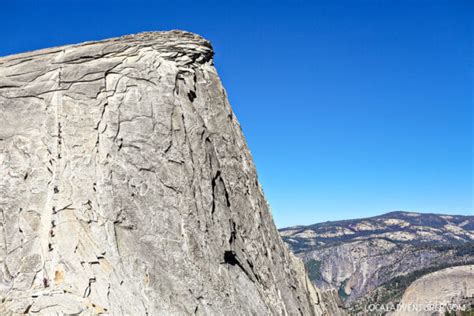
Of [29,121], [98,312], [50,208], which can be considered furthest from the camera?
[29,121]

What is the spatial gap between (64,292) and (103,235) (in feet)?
7.03

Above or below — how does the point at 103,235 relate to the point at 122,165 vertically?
below

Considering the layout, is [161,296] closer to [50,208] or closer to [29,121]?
[50,208]

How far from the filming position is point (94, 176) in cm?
1655

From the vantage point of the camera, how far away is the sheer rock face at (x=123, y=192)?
15203mm

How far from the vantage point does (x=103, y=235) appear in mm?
15633

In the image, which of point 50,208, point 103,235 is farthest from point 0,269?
point 103,235

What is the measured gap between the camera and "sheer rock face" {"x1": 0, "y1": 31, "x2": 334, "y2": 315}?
15.2 meters

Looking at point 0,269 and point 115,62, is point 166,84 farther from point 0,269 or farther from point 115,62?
point 0,269

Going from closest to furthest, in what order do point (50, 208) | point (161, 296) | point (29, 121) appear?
point (161, 296) < point (50, 208) < point (29, 121)

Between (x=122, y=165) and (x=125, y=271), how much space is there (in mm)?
3852

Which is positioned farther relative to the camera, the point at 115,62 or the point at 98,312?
the point at 115,62

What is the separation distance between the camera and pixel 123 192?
54.1 ft

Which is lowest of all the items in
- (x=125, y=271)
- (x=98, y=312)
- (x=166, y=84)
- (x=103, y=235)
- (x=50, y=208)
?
(x=98, y=312)
